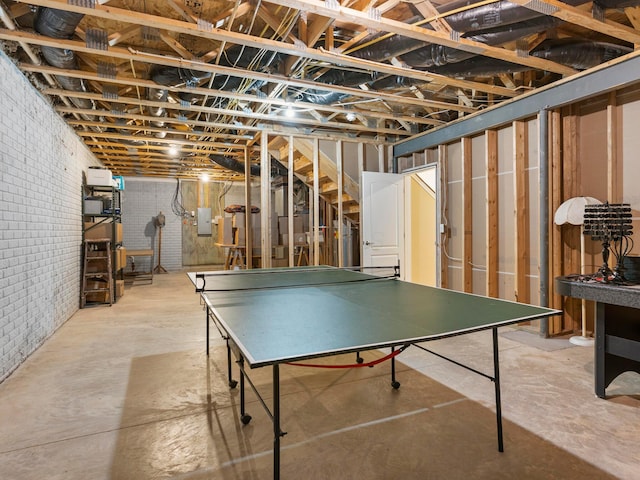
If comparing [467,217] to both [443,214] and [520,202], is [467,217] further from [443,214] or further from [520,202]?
[520,202]

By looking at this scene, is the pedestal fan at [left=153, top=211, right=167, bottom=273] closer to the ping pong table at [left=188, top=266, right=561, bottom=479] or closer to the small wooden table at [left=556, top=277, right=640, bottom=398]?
the ping pong table at [left=188, top=266, right=561, bottom=479]

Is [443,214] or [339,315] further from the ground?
[443,214]

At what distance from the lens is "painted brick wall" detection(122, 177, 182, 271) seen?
408 inches

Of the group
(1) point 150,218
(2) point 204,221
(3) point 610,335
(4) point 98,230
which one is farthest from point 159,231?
(3) point 610,335

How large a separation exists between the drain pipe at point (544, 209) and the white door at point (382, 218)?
90.0 inches

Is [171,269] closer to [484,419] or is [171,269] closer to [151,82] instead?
[151,82]

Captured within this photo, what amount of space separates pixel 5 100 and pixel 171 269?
8.04 m

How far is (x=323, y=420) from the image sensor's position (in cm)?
233

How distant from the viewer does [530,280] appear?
14.6 ft

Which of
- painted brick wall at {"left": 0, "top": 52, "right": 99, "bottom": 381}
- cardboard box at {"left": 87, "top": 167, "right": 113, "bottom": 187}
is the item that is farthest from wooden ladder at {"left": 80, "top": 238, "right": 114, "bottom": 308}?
cardboard box at {"left": 87, "top": 167, "right": 113, "bottom": 187}

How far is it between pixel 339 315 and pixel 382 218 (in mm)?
4200

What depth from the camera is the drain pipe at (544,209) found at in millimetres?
4020

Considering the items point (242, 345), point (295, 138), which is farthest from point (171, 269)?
point (242, 345)

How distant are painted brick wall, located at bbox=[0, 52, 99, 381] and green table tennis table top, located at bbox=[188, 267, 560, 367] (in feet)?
5.84
